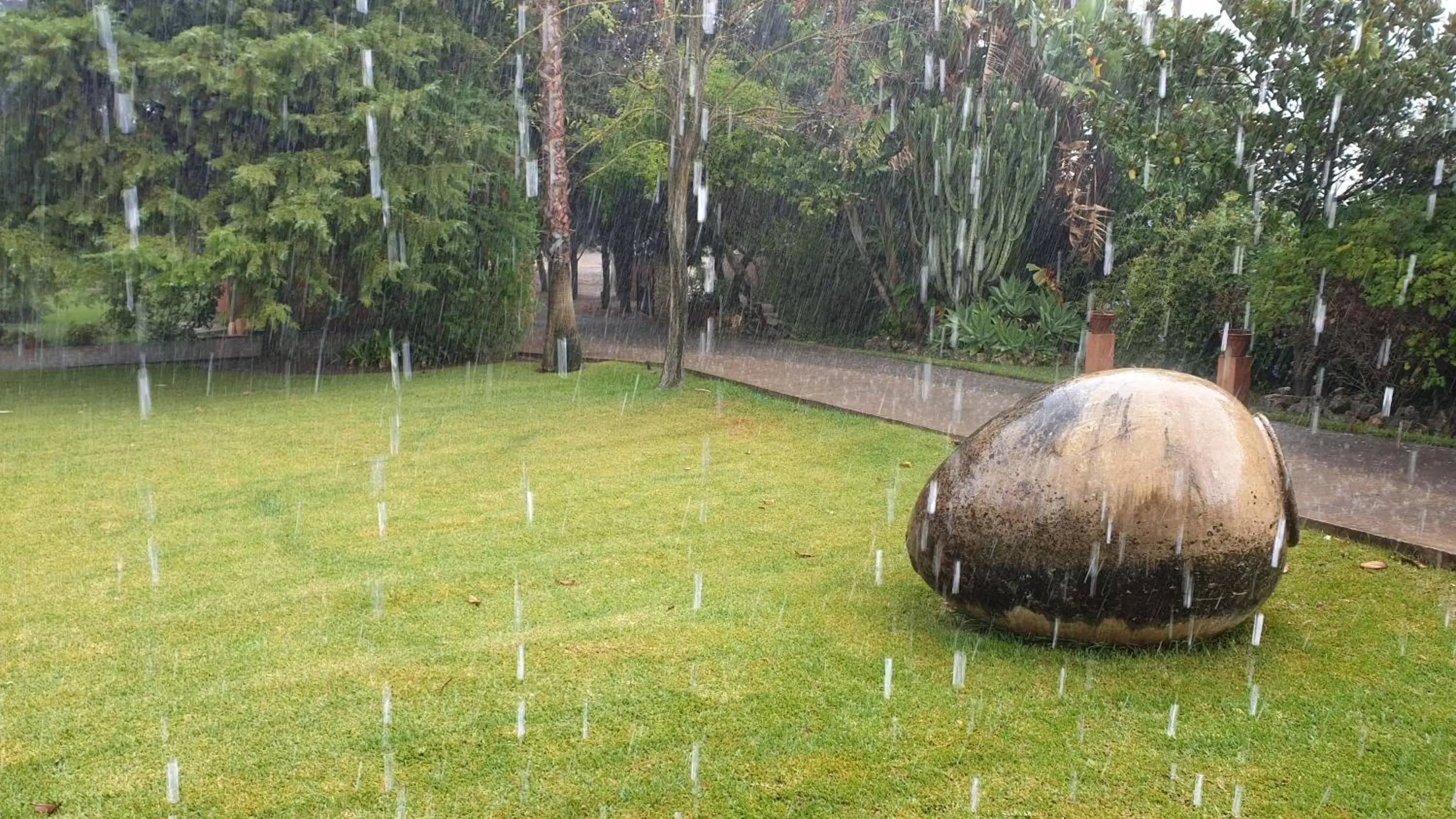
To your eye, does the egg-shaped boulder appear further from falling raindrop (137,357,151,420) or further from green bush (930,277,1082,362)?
green bush (930,277,1082,362)

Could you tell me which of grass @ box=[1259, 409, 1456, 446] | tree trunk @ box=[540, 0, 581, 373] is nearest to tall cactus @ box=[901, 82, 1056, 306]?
tree trunk @ box=[540, 0, 581, 373]

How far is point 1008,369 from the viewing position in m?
16.5

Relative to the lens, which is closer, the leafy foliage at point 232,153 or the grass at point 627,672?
the grass at point 627,672

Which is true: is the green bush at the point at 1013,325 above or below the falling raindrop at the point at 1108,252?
below

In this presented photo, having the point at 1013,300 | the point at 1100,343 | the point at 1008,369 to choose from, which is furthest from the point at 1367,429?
the point at 1013,300

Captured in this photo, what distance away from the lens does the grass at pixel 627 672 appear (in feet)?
12.3

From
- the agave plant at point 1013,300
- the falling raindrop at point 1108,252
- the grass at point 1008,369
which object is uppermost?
the falling raindrop at point 1108,252

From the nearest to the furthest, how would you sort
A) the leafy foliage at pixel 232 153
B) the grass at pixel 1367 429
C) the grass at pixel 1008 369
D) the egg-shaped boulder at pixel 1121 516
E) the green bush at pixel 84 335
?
the egg-shaped boulder at pixel 1121 516
the grass at pixel 1367 429
the leafy foliage at pixel 232 153
the grass at pixel 1008 369
the green bush at pixel 84 335

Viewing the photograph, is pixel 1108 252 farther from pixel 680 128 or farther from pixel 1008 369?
pixel 680 128

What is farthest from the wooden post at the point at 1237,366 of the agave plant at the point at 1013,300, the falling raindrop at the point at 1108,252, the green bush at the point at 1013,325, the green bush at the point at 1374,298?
the agave plant at the point at 1013,300

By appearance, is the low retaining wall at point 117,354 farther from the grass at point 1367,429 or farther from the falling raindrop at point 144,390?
the grass at point 1367,429

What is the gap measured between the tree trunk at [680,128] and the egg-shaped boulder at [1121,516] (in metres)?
9.07

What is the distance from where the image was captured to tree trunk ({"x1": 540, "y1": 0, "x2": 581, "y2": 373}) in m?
15.8

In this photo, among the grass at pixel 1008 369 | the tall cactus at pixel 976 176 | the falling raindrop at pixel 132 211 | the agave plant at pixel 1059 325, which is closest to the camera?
the falling raindrop at pixel 132 211
